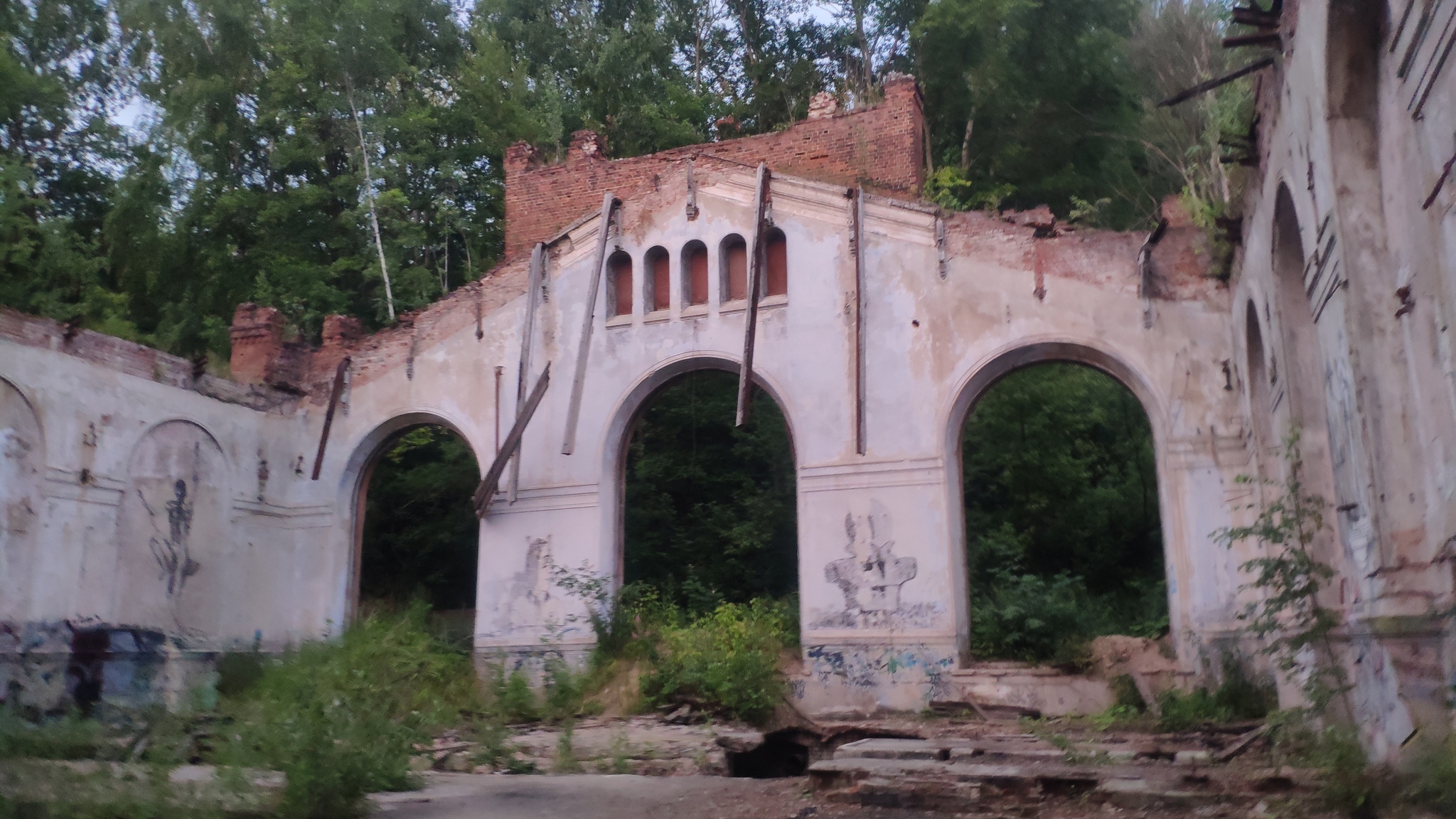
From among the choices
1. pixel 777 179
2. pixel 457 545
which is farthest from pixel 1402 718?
pixel 457 545

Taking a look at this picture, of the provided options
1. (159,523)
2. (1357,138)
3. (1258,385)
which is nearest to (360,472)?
(159,523)

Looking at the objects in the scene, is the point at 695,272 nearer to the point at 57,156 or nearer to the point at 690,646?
the point at 690,646

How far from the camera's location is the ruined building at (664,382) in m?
12.1

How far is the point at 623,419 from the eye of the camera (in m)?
14.9

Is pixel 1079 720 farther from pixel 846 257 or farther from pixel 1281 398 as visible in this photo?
pixel 846 257

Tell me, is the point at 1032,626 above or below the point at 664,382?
below

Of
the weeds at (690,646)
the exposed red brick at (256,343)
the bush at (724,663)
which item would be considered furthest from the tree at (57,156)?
the bush at (724,663)

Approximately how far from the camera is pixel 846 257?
14.2 metres

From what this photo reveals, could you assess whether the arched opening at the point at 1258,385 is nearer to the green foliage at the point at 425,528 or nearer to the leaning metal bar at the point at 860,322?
the leaning metal bar at the point at 860,322

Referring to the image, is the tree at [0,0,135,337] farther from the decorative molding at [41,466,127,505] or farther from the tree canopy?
the decorative molding at [41,466,127,505]

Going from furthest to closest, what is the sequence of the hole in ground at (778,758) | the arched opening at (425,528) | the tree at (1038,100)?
the tree at (1038,100) → the arched opening at (425,528) → the hole in ground at (778,758)

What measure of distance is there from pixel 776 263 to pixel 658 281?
1771 mm

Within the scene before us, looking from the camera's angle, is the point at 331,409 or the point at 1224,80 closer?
the point at 1224,80

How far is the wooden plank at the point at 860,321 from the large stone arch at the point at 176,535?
8993mm
